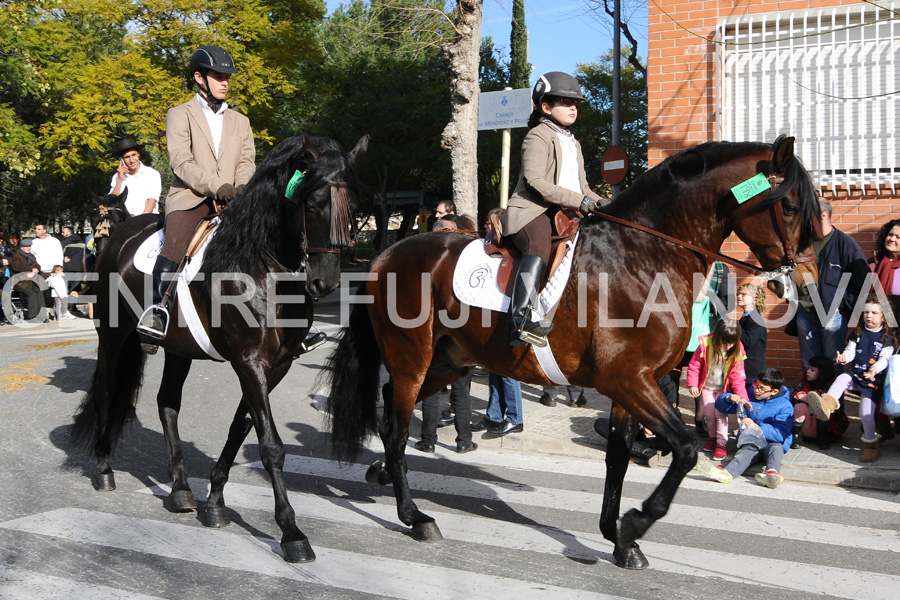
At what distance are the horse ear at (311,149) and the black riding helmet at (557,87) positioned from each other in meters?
1.42

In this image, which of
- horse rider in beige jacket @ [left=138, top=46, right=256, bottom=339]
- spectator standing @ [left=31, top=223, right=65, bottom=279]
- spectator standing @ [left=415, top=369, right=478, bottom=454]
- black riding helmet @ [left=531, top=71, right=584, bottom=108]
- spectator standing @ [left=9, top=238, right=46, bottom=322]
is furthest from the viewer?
spectator standing @ [left=31, top=223, right=65, bottom=279]

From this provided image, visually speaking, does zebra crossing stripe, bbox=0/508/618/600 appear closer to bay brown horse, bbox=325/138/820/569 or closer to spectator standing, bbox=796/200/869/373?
bay brown horse, bbox=325/138/820/569

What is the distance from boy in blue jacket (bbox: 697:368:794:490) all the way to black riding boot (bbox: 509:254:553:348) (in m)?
2.72

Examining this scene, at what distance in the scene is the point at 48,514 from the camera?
5617 millimetres

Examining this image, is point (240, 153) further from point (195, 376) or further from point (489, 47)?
point (489, 47)

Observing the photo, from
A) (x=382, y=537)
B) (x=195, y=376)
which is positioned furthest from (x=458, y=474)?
(x=195, y=376)

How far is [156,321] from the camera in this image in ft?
19.7

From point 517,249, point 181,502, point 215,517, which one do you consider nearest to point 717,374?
point 517,249

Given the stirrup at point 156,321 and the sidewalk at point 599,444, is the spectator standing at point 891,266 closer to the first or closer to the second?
the sidewalk at point 599,444

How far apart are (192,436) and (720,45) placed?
7.48 meters

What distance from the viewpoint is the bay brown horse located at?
15.5 feet

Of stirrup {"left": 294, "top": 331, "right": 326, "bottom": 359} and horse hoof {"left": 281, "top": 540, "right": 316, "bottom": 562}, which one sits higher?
stirrup {"left": 294, "top": 331, "right": 326, "bottom": 359}

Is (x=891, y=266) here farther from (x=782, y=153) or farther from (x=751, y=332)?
(x=782, y=153)

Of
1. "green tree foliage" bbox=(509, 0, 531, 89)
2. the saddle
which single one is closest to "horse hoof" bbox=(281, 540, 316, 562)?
the saddle
